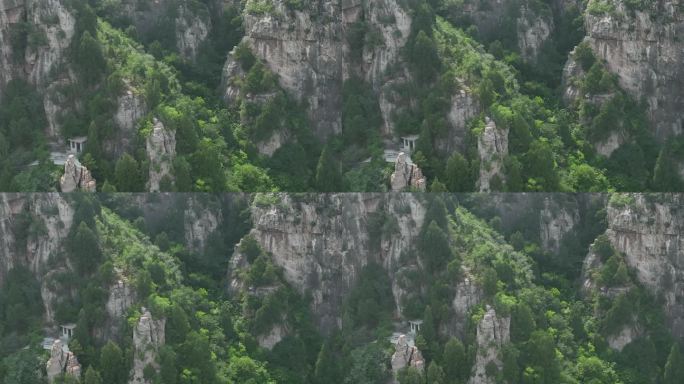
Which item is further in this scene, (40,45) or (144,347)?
(40,45)

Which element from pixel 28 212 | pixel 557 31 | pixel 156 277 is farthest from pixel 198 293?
pixel 557 31

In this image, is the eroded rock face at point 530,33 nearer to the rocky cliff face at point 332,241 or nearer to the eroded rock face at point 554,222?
the eroded rock face at point 554,222

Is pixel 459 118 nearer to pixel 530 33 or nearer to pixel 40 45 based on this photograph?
pixel 530 33

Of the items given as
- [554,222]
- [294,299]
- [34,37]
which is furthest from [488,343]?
[34,37]

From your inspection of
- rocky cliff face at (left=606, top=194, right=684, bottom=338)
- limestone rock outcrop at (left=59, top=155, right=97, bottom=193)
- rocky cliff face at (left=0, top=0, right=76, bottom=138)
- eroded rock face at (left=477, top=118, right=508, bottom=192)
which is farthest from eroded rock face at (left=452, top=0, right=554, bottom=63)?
limestone rock outcrop at (left=59, top=155, right=97, bottom=193)

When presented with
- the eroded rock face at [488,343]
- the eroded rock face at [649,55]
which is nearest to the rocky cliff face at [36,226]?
the eroded rock face at [488,343]
